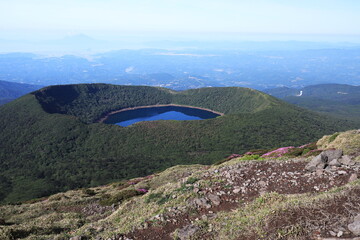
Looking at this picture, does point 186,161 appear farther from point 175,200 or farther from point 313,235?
point 313,235

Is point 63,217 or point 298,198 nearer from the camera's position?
point 298,198

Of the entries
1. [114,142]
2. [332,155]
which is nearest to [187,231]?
[332,155]

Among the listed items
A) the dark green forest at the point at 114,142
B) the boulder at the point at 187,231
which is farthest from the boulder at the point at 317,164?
the dark green forest at the point at 114,142

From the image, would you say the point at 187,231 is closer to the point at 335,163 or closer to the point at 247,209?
the point at 247,209

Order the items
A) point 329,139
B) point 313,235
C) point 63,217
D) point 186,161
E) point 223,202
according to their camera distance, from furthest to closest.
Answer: point 186,161
point 329,139
point 63,217
point 223,202
point 313,235

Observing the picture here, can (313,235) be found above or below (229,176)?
above

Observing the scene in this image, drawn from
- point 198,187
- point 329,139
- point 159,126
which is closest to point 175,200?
point 198,187

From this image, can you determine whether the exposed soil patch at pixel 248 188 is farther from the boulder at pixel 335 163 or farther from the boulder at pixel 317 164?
the boulder at pixel 335 163
